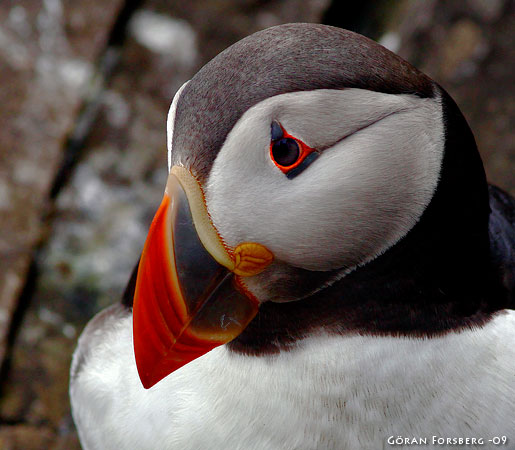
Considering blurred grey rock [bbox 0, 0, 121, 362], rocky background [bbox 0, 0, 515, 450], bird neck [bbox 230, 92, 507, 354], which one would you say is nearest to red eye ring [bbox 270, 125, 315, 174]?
bird neck [bbox 230, 92, 507, 354]

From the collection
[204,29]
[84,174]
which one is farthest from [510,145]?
[84,174]

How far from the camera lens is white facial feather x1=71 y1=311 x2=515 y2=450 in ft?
4.95

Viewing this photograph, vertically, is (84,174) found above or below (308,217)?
below

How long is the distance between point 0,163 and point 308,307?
8.80ft

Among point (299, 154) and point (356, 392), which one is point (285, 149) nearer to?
point (299, 154)

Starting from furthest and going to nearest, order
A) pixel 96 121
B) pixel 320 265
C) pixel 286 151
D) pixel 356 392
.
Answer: pixel 96 121 → pixel 356 392 → pixel 320 265 → pixel 286 151

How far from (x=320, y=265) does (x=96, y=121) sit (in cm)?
264

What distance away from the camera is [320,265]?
1.41m

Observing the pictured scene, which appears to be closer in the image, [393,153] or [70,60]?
[393,153]

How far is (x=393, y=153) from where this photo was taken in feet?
4.30

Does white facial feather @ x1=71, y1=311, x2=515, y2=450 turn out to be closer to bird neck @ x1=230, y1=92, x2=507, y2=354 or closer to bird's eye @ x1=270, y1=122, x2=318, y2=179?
bird neck @ x1=230, y1=92, x2=507, y2=354

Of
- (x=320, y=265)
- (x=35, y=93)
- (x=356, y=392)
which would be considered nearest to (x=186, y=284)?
(x=320, y=265)

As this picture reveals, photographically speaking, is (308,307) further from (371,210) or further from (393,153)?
(393,153)

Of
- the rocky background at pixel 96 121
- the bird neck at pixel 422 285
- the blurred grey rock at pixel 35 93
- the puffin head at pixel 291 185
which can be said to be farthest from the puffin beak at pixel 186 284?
the blurred grey rock at pixel 35 93
